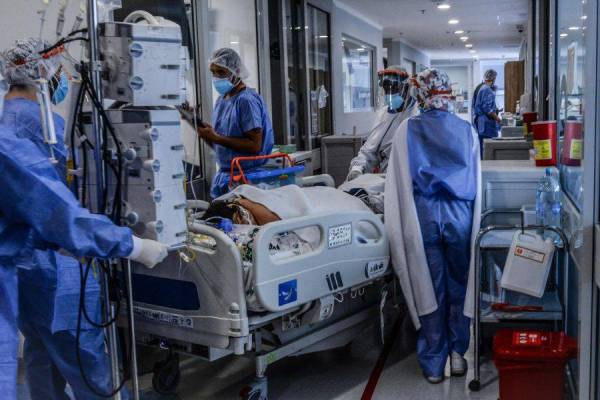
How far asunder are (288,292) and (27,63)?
1.32 m

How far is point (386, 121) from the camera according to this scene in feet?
15.8

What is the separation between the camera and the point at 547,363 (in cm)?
277

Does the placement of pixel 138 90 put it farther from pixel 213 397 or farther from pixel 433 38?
pixel 433 38

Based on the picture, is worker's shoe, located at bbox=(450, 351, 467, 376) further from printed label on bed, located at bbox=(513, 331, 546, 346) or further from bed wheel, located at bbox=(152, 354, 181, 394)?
bed wheel, located at bbox=(152, 354, 181, 394)

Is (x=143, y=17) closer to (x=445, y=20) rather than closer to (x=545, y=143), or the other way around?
(x=545, y=143)

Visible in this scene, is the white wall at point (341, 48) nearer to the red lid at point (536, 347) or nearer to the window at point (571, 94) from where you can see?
the window at point (571, 94)

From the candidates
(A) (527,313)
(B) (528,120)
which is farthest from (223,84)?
(B) (528,120)

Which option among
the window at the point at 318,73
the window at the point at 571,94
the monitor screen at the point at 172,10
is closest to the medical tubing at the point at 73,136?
the window at the point at 571,94

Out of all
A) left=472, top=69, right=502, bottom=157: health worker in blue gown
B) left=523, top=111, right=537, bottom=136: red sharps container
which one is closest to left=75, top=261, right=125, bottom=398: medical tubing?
left=523, top=111, right=537, bottom=136: red sharps container

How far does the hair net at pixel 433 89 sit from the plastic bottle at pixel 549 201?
0.65 m

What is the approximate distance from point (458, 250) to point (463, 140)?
538 mm

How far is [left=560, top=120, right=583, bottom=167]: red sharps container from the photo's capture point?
9.07 feet

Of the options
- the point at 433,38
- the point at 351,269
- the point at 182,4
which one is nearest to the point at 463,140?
the point at 351,269

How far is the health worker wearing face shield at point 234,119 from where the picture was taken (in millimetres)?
4211
